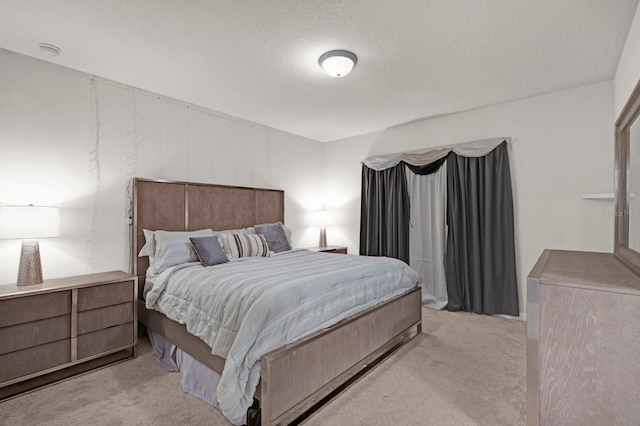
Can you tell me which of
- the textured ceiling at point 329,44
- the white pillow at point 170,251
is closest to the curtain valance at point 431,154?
the textured ceiling at point 329,44

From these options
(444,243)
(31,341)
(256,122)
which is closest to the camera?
(31,341)

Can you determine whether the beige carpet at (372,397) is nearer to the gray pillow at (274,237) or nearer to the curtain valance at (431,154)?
the gray pillow at (274,237)

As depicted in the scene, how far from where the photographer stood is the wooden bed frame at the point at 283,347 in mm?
1740

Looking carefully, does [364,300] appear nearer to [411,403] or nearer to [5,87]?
[411,403]

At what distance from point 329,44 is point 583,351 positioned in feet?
7.85

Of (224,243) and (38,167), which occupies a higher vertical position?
(38,167)

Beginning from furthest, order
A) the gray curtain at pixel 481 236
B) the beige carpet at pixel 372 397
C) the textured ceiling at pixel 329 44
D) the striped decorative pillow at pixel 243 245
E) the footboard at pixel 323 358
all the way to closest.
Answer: the gray curtain at pixel 481 236
the striped decorative pillow at pixel 243 245
the textured ceiling at pixel 329 44
the beige carpet at pixel 372 397
the footboard at pixel 323 358

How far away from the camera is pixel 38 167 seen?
266 cm

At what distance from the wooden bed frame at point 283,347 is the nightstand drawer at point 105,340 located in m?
0.20

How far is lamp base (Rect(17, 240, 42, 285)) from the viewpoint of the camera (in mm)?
2369

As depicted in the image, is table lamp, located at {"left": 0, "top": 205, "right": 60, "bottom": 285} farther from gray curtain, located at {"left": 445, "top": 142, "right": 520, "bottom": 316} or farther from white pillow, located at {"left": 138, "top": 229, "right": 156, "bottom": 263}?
gray curtain, located at {"left": 445, "top": 142, "right": 520, "bottom": 316}

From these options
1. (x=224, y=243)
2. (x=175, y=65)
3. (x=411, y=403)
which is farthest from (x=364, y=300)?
(x=175, y=65)

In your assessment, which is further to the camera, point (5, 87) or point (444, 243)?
point (444, 243)

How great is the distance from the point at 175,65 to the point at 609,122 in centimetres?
421
